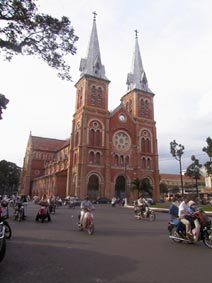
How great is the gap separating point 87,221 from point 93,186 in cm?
3539

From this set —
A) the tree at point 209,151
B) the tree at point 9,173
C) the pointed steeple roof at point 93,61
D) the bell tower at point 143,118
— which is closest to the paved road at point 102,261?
the tree at point 209,151

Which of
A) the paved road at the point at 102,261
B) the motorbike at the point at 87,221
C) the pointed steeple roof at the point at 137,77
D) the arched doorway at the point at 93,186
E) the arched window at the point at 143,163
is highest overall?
the pointed steeple roof at the point at 137,77

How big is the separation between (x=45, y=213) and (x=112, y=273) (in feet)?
34.4

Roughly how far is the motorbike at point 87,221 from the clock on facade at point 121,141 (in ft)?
127

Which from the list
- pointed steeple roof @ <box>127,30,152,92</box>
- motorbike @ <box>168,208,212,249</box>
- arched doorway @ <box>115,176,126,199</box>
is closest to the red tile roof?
pointed steeple roof @ <box>127,30,152,92</box>

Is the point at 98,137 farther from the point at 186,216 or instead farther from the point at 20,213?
the point at 186,216

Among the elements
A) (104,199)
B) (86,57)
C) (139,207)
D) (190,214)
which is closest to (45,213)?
(139,207)

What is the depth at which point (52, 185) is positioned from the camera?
52.3 meters

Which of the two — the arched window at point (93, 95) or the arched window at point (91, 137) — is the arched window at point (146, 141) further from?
the arched window at point (93, 95)

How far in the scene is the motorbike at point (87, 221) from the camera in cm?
1075

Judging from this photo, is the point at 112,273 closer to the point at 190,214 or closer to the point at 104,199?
the point at 190,214

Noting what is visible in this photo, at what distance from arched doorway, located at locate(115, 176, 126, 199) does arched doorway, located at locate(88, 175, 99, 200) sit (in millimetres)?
4178

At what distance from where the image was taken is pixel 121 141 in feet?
168

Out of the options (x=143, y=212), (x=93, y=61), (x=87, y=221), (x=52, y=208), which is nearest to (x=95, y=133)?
(x=93, y=61)
